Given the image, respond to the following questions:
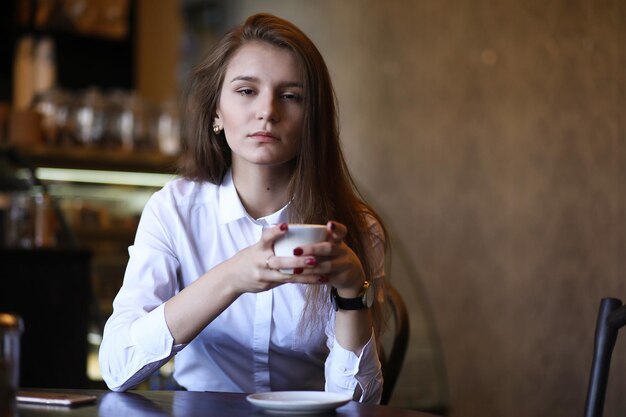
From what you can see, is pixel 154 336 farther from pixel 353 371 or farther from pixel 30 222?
pixel 30 222

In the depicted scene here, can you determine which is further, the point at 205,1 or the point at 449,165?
the point at 205,1

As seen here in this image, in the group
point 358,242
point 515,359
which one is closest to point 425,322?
point 515,359

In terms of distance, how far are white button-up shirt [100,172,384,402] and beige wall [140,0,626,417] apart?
5.10 ft

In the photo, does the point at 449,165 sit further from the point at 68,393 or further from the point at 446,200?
the point at 68,393

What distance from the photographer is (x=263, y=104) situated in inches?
66.8

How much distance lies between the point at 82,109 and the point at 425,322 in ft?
5.43

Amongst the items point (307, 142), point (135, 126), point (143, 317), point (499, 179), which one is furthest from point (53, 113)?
point (143, 317)

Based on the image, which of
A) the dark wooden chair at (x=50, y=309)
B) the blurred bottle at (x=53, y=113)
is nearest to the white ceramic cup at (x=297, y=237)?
the dark wooden chair at (x=50, y=309)

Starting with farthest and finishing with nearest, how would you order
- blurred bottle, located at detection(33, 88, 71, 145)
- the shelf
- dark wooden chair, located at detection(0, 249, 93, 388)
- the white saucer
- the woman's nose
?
1. blurred bottle, located at detection(33, 88, 71, 145)
2. the shelf
3. dark wooden chair, located at detection(0, 249, 93, 388)
4. the woman's nose
5. the white saucer

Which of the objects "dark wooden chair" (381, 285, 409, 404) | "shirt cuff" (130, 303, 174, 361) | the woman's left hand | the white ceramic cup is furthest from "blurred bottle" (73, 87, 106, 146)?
the white ceramic cup

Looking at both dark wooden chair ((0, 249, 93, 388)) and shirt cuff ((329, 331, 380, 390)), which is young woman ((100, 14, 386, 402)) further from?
dark wooden chair ((0, 249, 93, 388))

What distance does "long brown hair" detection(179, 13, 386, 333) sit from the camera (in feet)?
5.74

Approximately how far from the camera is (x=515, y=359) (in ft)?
12.3

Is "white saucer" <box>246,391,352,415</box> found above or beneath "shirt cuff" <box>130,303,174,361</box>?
beneath
